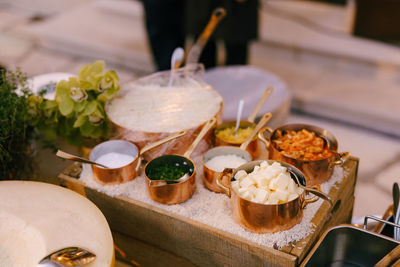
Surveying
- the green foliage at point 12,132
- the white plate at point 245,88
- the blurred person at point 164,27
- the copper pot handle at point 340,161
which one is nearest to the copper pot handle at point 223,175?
the copper pot handle at point 340,161

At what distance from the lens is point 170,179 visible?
98 centimetres

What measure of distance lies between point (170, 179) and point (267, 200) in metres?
0.24

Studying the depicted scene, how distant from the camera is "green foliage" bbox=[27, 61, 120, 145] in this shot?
1.18 meters

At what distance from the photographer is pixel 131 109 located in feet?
3.89

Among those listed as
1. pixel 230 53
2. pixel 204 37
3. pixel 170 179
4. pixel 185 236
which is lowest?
pixel 230 53

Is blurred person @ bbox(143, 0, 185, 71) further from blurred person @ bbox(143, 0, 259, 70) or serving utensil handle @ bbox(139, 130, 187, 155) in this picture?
serving utensil handle @ bbox(139, 130, 187, 155)

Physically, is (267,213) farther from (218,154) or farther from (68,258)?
(68,258)

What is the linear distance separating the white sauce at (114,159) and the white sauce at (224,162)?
21 cm

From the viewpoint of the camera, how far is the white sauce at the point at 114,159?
1.07 m

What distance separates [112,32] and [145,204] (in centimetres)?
348

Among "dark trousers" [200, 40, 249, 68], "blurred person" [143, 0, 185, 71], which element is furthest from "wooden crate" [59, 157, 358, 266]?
"blurred person" [143, 0, 185, 71]

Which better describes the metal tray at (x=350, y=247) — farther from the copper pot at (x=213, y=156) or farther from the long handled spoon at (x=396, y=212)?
the copper pot at (x=213, y=156)

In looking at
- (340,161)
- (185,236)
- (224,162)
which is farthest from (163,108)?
(340,161)

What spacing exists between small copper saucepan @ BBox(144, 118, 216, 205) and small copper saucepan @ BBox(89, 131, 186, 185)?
0.05 m
